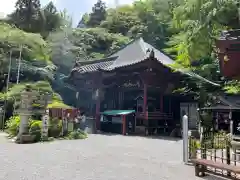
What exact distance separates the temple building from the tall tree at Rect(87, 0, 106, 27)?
→ 1134 inches

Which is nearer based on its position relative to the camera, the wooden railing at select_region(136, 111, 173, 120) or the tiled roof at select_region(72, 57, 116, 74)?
the wooden railing at select_region(136, 111, 173, 120)

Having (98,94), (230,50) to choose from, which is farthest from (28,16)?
(230,50)

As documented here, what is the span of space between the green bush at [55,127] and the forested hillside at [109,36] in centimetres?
664

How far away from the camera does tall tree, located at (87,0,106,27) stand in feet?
166

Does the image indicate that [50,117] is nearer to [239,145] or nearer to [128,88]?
[128,88]

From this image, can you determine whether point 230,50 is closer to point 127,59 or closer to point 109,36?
point 127,59

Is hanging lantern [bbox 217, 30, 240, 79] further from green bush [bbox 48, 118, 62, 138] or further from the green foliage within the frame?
the green foliage

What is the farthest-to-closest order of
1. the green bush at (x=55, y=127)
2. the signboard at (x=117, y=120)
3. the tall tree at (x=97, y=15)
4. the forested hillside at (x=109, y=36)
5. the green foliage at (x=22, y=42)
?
the tall tree at (x=97, y=15), the green foliage at (x=22, y=42), the signboard at (x=117, y=120), the green bush at (x=55, y=127), the forested hillside at (x=109, y=36)

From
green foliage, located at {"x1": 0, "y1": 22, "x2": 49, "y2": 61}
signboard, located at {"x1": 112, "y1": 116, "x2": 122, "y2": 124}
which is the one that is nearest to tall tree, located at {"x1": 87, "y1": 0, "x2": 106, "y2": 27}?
green foliage, located at {"x1": 0, "y1": 22, "x2": 49, "y2": 61}

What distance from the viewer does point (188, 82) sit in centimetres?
2038

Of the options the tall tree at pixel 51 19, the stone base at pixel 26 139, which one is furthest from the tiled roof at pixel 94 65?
the tall tree at pixel 51 19

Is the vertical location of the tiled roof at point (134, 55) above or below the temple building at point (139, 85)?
above

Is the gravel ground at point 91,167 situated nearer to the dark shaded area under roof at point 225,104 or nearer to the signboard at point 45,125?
the signboard at point 45,125

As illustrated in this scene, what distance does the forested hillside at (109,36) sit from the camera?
1382cm
